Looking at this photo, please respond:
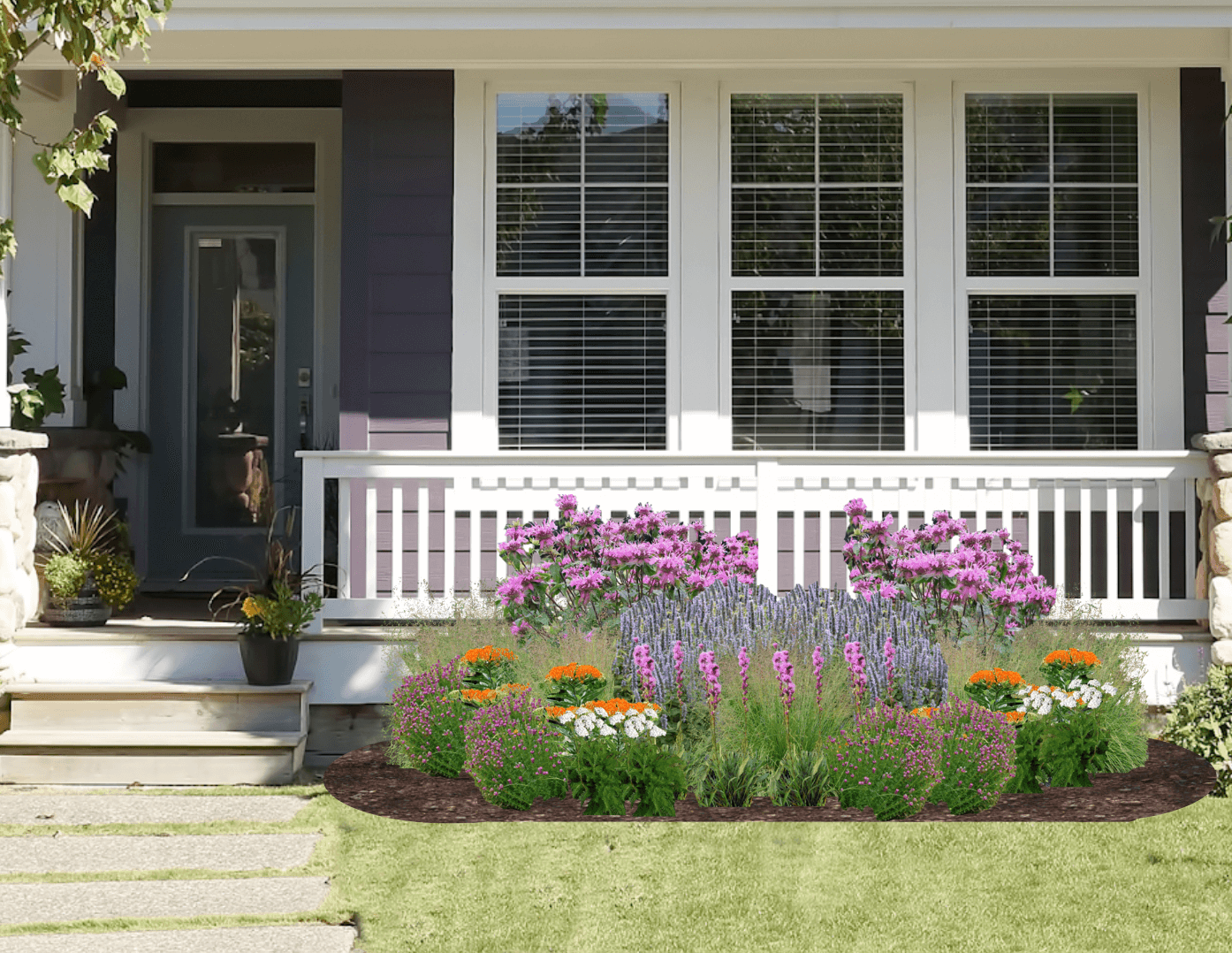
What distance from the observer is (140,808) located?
5.07 meters

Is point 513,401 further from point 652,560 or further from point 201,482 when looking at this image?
point 201,482

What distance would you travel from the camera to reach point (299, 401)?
26.8 ft

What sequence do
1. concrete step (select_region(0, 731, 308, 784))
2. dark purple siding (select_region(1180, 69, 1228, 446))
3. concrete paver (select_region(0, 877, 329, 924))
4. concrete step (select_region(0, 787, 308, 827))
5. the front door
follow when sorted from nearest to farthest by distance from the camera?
1. concrete paver (select_region(0, 877, 329, 924))
2. concrete step (select_region(0, 787, 308, 827))
3. concrete step (select_region(0, 731, 308, 784))
4. dark purple siding (select_region(1180, 69, 1228, 446))
5. the front door

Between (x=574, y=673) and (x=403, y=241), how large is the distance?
9.30 feet

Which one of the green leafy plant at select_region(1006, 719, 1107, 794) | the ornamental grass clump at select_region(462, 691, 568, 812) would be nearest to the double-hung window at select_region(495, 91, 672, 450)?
the ornamental grass clump at select_region(462, 691, 568, 812)

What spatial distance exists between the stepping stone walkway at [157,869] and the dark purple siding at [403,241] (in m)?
2.08

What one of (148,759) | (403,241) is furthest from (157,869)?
(403,241)

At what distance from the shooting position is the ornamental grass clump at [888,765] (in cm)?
425

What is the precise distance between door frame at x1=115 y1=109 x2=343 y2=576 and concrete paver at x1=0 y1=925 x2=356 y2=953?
15.0 feet

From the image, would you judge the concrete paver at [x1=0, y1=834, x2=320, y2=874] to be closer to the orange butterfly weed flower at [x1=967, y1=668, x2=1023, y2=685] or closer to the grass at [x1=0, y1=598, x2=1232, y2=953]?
the grass at [x1=0, y1=598, x2=1232, y2=953]

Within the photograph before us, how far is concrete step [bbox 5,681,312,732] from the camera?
223 inches

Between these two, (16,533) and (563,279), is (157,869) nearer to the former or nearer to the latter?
(16,533)

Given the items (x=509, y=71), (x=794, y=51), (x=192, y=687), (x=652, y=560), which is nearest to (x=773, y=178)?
(x=794, y=51)

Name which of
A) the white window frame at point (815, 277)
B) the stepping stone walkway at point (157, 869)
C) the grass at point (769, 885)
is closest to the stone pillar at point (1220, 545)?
the grass at point (769, 885)
